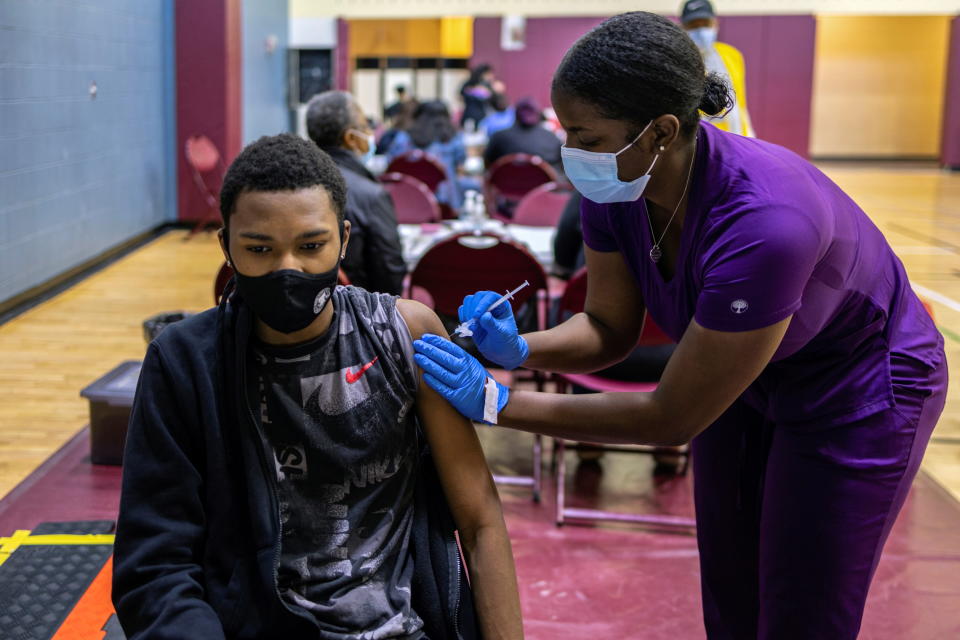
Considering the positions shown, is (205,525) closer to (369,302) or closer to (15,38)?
(369,302)

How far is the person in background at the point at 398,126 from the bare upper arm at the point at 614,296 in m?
5.88

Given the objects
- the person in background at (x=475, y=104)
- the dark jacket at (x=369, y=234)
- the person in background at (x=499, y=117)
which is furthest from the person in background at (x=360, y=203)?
the person in background at (x=475, y=104)

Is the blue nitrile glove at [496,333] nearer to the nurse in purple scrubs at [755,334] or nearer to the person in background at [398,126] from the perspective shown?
the nurse in purple scrubs at [755,334]

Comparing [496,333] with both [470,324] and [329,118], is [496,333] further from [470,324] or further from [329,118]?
[329,118]

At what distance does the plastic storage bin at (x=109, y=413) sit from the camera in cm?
314

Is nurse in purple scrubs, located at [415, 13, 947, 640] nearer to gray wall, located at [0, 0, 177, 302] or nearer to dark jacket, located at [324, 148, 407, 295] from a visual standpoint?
dark jacket, located at [324, 148, 407, 295]

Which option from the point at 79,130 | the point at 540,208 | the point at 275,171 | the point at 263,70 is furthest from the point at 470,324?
the point at 263,70

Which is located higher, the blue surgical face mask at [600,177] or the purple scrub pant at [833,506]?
the blue surgical face mask at [600,177]

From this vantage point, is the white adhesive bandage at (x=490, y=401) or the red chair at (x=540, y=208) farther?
the red chair at (x=540, y=208)

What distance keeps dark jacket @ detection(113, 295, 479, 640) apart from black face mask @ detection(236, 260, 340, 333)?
0.03 meters

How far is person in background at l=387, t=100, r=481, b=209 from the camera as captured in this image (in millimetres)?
7043

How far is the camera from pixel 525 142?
21.7 feet

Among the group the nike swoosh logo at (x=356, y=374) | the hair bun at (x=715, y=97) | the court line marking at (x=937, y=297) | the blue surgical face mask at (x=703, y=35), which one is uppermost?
the blue surgical face mask at (x=703, y=35)

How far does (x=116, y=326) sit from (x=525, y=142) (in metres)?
2.86
